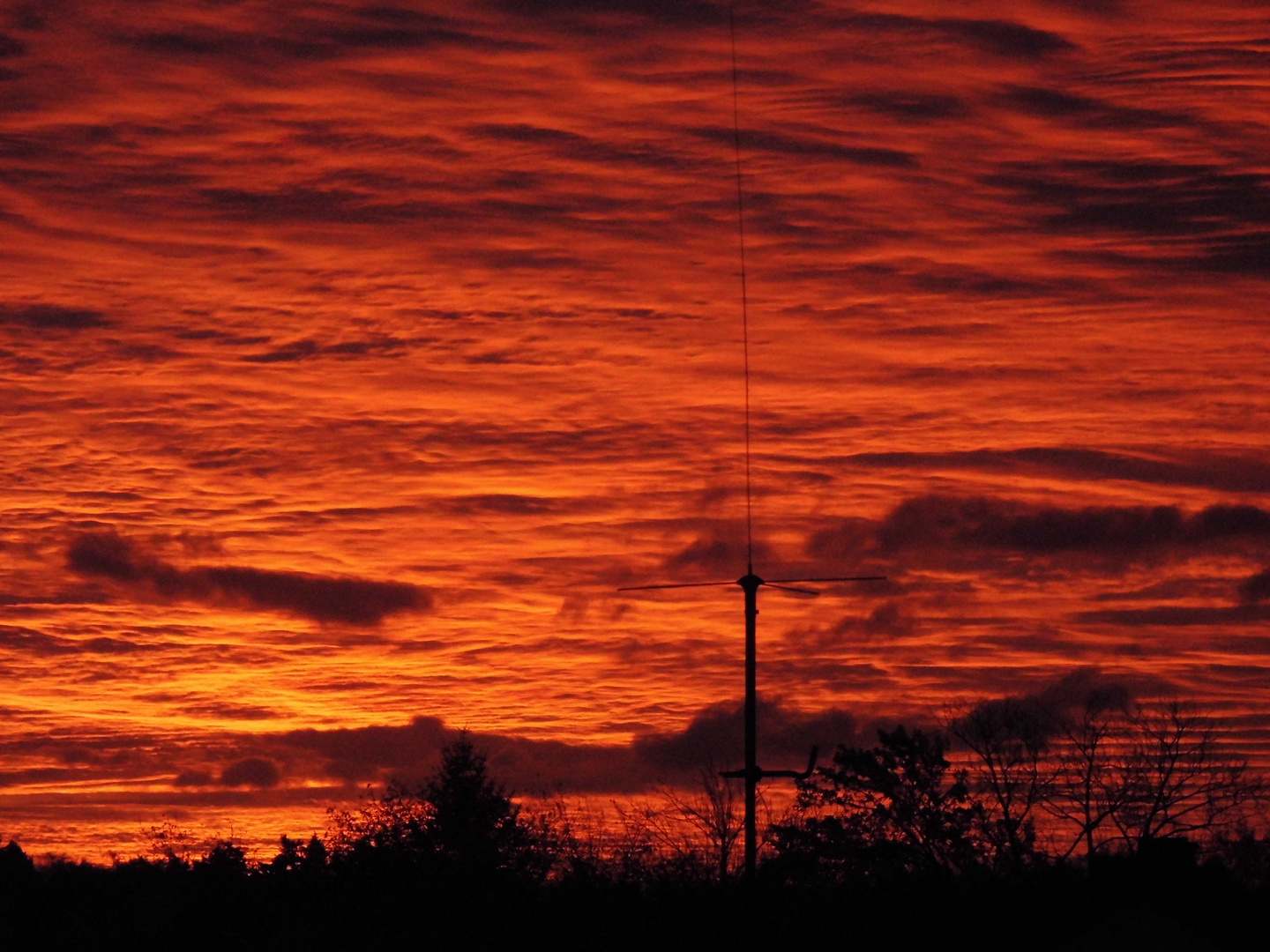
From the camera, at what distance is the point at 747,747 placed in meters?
39.1

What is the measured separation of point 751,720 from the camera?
3931cm

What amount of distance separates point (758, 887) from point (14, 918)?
2271 centimetres

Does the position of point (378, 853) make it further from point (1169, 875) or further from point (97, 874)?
point (1169, 875)

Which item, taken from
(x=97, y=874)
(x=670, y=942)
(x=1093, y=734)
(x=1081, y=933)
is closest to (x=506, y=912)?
(x=670, y=942)

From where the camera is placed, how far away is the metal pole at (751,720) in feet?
120

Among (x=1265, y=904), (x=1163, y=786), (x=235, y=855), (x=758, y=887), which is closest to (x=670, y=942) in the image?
(x=758, y=887)

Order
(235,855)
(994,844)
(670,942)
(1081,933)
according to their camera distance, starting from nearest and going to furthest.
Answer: (1081,933)
(670,942)
(235,855)
(994,844)

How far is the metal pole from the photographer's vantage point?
36.5 m

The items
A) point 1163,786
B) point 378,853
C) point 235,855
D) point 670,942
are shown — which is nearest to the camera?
point 670,942

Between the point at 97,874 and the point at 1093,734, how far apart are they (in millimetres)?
34688

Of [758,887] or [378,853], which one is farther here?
[378,853]

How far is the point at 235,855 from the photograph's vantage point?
53656mm

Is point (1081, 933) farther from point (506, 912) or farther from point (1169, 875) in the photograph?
point (506, 912)

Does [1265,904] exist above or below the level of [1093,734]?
below
